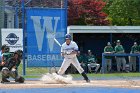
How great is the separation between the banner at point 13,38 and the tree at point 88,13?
20253 millimetres

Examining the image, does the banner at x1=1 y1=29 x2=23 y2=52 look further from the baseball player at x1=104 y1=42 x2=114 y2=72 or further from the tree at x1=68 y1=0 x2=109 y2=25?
the tree at x1=68 y1=0 x2=109 y2=25

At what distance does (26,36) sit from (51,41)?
1.14 m

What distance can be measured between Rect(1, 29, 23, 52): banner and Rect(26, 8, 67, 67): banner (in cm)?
35

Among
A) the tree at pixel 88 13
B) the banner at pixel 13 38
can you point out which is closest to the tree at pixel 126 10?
the tree at pixel 88 13

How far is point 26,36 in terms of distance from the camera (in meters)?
20.3

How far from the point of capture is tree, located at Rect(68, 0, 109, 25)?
40641 millimetres

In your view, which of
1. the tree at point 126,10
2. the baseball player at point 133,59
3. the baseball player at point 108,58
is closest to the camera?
the baseball player at point 108,58

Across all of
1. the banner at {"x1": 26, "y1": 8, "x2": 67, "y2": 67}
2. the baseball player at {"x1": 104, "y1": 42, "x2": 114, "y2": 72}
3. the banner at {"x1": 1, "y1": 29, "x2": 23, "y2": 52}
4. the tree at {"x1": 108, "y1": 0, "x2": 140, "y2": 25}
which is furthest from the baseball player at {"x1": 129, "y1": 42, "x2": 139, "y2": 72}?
the tree at {"x1": 108, "y1": 0, "x2": 140, "y2": 25}

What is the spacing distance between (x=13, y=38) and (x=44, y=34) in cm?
133

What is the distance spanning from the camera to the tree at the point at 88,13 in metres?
40.6

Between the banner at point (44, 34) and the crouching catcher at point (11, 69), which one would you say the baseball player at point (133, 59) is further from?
the crouching catcher at point (11, 69)

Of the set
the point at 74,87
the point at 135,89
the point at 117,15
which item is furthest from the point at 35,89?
the point at 117,15

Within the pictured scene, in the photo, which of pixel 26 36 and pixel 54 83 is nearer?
pixel 54 83

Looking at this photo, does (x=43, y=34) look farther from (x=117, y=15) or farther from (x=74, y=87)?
(x=117, y=15)
